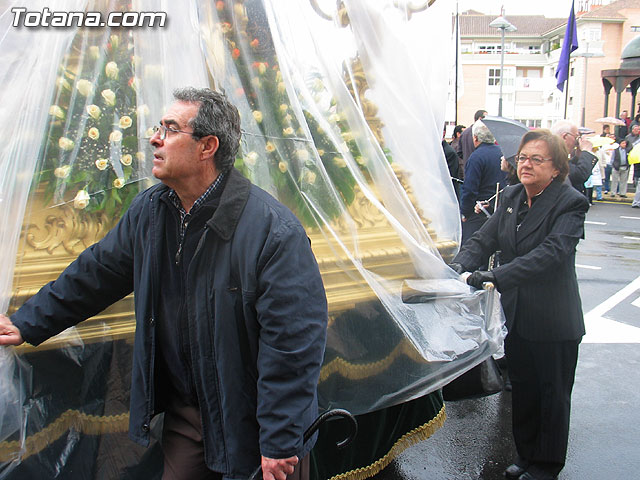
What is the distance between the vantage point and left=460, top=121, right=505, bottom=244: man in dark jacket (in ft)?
18.4

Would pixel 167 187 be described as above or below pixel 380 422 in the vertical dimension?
above

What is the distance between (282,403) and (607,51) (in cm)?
5055

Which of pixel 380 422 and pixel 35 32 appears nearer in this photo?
pixel 35 32

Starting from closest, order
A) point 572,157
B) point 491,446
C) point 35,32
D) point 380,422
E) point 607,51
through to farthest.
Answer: point 35,32 < point 380,422 < point 491,446 < point 572,157 < point 607,51

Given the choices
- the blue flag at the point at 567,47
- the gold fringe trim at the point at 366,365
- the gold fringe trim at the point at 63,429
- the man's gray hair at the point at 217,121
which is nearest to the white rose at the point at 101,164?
the man's gray hair at the point at 217,121

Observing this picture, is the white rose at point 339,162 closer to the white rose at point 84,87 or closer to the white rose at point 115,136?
the white rose at point 115,136

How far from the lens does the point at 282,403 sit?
1674 millimetres

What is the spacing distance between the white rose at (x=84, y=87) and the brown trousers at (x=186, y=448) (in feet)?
3.96

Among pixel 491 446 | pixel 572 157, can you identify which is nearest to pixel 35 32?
pixel 491 446

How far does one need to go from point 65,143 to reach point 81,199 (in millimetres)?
215

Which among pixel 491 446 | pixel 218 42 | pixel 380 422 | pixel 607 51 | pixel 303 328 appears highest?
pixel 607 51

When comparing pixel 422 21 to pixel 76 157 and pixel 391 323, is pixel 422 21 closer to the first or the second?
pixel 391 323

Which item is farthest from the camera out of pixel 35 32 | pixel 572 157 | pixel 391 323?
pixel 572 157

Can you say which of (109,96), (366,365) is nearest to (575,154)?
(366,365)
